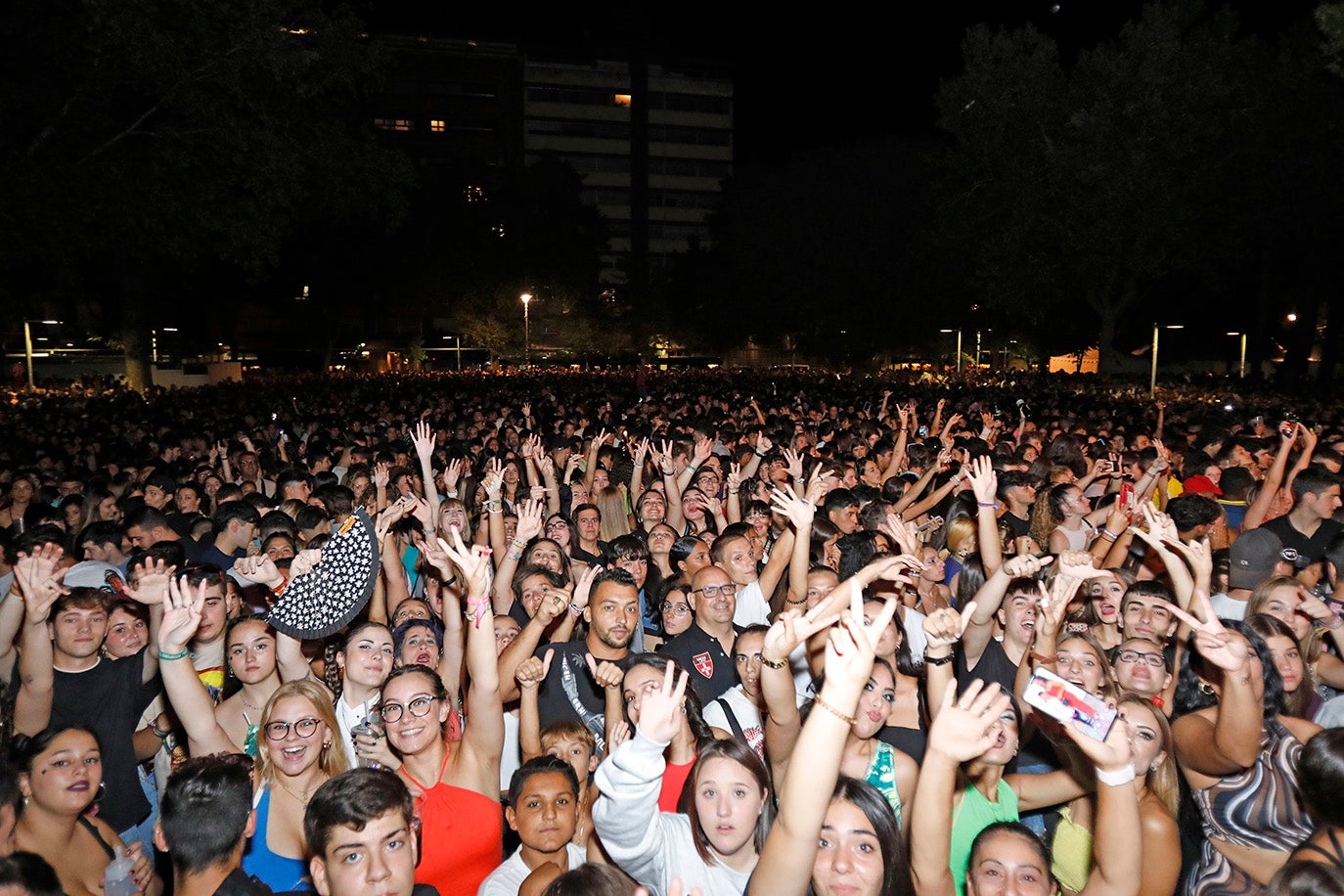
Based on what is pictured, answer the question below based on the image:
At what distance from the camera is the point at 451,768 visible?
147 inches

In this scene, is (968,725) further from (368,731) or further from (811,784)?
(368,731)

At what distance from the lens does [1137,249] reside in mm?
28016

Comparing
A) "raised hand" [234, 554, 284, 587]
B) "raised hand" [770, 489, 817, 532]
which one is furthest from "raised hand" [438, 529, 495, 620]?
"raised hand" [770, 489, 817, 532]

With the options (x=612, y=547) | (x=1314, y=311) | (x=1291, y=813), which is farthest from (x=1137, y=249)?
(x=1291, y=813)

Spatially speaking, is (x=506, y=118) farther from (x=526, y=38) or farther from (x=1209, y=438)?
(x=1209, y=438)

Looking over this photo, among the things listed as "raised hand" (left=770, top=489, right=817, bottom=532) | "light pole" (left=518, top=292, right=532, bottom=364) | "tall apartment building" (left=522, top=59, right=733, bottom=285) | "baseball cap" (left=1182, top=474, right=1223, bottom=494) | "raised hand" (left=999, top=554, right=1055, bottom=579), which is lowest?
"baseball cap" (left=1182, top=474, right=1223, bottom=494)

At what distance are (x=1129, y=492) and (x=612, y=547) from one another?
A: 3.34 metres

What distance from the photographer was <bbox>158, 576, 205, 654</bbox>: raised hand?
3.88 m

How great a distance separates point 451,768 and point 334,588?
1132mm

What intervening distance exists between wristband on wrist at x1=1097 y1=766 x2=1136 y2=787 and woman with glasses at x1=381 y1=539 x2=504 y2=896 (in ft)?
7.14

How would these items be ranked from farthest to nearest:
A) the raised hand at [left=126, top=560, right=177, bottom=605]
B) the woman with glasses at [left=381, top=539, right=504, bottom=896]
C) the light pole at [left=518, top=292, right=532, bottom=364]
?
the light pole at [left=518, top=292, right=532, bottom=364]
the raised hand at [left=126, top=560, right=177, bottom=605]
the woman with glasses at [left=381, top=539, right=504, bottom=896]

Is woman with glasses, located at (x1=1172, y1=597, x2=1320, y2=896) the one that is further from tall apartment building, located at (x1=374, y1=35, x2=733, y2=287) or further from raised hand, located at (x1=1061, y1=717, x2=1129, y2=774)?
tall apartment building, located at (x1=374, y1=35, x2=733, y2=287)

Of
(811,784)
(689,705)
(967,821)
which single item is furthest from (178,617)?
(967,821)

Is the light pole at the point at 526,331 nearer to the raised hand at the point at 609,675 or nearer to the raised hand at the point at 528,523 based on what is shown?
the raised hand at the point at 528,523
